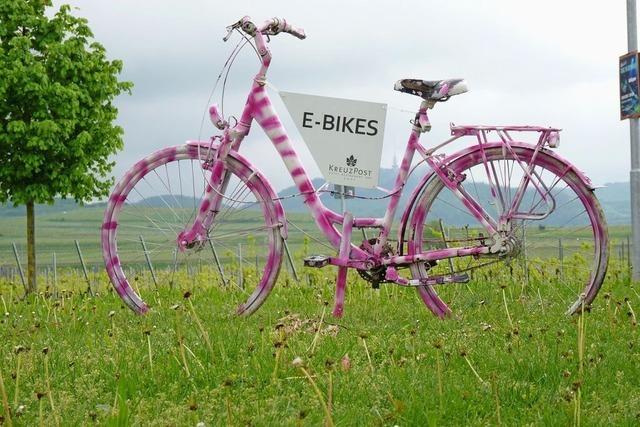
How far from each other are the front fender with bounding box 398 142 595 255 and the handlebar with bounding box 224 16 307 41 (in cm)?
142

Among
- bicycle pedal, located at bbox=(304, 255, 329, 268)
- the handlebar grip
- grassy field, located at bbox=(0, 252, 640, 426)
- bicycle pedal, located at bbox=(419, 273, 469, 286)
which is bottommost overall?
grassy field, located at bbox=(0, 252, 640, 426)

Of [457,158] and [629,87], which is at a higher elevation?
[629,87]

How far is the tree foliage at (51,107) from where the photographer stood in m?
18.4

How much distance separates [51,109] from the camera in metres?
18.8

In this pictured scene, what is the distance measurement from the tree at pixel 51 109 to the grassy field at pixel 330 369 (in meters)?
11.9

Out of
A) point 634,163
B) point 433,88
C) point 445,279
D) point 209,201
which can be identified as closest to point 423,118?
point 433,88

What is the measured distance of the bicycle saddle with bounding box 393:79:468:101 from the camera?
6070 mm

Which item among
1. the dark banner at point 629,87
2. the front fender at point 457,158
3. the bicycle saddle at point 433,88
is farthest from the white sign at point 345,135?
the dark banner at point 629,87

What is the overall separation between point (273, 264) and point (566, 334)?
213 centimetres

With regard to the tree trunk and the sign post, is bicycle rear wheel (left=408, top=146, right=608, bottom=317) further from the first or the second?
the tree trunk

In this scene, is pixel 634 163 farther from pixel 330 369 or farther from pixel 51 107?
pixel 51 107

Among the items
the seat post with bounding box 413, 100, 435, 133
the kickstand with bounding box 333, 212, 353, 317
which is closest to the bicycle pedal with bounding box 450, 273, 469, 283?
the kickstand with bounding box 333, 212, 353, 317

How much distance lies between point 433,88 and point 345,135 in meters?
0.67

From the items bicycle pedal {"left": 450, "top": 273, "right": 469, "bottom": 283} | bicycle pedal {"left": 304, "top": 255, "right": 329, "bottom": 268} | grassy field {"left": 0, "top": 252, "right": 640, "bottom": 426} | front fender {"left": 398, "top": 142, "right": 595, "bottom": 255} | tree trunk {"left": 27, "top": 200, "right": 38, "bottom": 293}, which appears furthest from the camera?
tree trunk {"left": 27, "top": 200, "right": 38, "bottom": 293}
